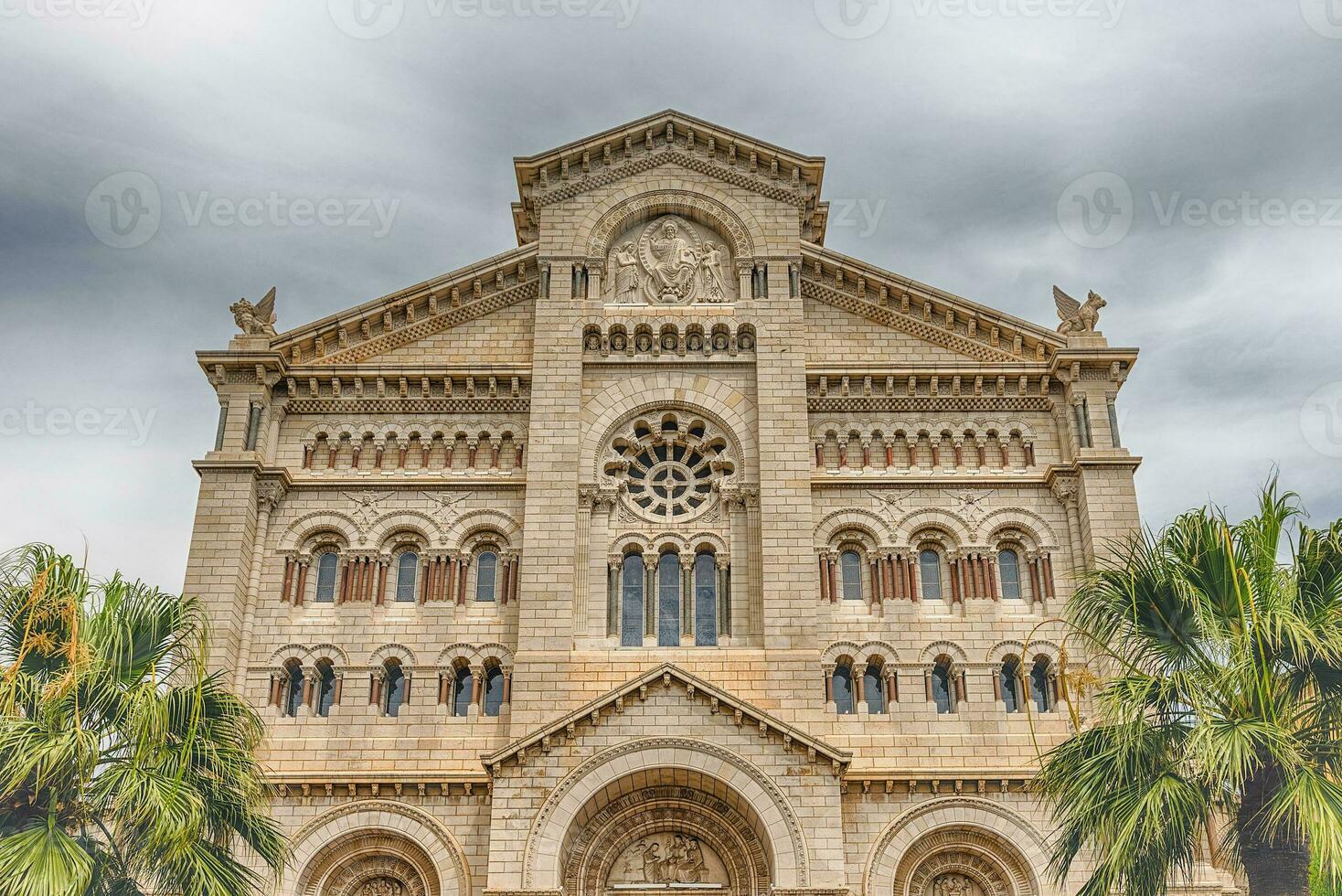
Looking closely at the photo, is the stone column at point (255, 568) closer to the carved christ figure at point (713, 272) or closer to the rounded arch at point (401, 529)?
the rounded arch at point (401, 529)

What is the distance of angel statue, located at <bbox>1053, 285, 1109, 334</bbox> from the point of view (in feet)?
114

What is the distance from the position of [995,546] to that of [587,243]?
43.6 feet

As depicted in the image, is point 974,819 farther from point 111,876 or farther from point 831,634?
point 111,876

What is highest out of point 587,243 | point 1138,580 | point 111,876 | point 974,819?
point 587,243

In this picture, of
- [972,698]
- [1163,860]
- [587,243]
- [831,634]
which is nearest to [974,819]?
[972,698]

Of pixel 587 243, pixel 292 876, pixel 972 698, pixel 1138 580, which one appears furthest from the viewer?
pixel 587 243

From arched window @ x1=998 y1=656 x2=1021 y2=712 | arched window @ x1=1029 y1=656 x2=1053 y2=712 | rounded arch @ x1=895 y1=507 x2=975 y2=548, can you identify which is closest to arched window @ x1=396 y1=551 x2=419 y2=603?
rounded arch @ x1=895 y1=507 x2=975 y2=548

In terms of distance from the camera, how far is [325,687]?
32.0m

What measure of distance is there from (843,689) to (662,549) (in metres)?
5.50

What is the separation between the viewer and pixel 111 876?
2058 cm

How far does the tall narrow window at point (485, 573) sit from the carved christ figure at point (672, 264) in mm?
8237

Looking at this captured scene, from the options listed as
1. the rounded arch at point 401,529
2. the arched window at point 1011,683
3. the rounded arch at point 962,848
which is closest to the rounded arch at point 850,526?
the arched window at point 1011,683

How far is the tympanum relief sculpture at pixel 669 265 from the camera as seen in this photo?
35.9m

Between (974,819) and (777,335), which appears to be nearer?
(974,819)
